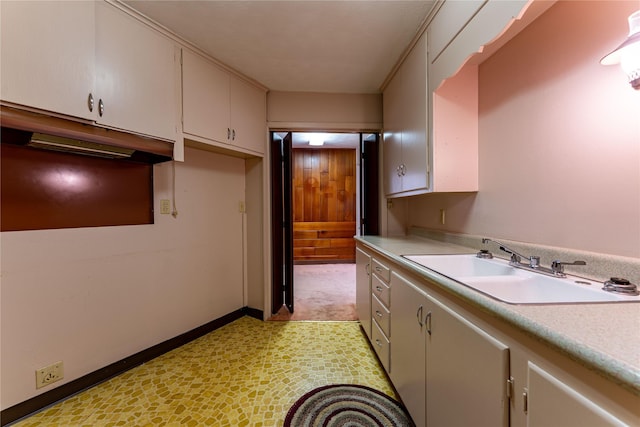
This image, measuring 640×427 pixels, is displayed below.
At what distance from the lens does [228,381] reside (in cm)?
174

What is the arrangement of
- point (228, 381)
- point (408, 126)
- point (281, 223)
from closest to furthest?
point (228, 381), point (408, 126), point (281, 223)

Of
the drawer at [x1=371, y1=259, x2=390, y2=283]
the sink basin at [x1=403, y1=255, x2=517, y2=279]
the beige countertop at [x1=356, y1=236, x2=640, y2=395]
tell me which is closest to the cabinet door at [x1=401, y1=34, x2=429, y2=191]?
the sink basin at [x1=403, y1=255, x2=517, y2=279]

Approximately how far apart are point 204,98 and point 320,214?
382 centimetres

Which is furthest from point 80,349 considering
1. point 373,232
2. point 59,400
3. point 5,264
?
point 373,232

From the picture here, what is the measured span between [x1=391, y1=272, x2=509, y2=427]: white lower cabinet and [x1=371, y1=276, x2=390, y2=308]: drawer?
0.12m

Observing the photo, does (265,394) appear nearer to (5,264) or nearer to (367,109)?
(5,264)

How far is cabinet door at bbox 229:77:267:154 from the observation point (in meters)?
2.32

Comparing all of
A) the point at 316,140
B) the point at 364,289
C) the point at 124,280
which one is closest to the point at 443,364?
the point at 364,289

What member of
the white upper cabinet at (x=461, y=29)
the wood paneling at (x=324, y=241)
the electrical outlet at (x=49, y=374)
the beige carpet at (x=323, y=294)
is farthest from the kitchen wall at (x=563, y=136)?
the wood paneling at (x=324, y=241)

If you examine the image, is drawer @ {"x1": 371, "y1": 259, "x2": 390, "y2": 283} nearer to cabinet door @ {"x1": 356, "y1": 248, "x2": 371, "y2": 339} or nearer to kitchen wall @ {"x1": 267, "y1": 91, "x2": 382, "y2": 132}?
cabinet door @ {"x1": 356, "y1": 248, "x2": 371, "y2": 339}

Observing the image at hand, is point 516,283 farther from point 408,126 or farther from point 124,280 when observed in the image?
point 124,280

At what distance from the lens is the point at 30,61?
1186 millimetres

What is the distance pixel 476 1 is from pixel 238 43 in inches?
61.2

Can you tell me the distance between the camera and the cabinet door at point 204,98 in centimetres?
192
